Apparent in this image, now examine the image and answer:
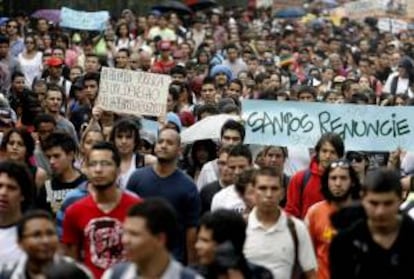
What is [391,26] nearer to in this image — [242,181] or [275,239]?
[242,181]

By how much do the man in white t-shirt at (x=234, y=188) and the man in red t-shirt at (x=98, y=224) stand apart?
136 centimetres

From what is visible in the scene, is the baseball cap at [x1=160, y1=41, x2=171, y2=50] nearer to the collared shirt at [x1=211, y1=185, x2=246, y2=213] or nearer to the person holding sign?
the person holding sign

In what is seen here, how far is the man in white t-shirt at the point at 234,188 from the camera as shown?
10281 mm

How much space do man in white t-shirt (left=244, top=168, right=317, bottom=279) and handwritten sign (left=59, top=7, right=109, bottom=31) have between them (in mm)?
17248

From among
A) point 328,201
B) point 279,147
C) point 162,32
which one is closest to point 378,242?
point 328,201

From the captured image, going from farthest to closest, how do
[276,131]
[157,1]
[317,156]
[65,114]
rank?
1. [157,1]
2. [65,114]
3. [276,131]
4. [317,156]

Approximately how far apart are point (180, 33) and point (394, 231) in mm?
20863

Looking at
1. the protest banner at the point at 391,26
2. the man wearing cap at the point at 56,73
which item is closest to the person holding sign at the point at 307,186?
the man wearing cap at the point at 56,73

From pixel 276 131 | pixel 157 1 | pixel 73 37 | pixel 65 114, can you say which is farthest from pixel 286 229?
pixel 157 1

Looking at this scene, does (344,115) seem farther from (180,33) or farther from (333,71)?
(180,33)

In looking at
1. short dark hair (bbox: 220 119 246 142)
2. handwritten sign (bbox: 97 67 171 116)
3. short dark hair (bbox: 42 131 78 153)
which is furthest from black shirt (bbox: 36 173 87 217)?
handwritten sign (bbox: 97 67 171 116)

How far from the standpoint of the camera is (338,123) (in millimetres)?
13500

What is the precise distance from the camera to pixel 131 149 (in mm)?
11344

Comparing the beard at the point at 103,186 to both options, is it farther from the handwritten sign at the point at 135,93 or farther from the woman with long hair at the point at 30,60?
the woman with long hair at the point at 30,60
